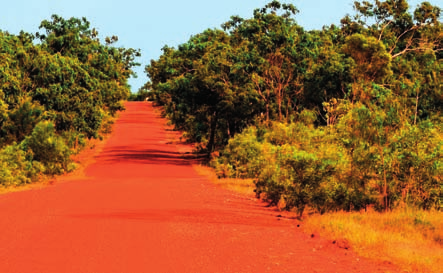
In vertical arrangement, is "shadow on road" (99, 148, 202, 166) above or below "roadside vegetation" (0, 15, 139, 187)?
below

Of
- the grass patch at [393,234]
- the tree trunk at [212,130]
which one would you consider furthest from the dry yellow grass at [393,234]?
the tree trunk at [212,130]

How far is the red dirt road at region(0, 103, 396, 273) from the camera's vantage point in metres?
12.0

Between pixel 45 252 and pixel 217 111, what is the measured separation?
3906 centimetres

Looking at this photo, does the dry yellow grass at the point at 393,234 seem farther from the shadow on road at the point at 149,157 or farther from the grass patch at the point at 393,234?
the shadow on road at the point at 149,157

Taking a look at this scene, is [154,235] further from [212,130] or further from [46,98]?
[212,130]

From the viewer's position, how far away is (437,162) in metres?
19.2

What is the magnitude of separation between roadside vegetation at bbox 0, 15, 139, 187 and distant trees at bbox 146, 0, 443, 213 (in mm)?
7212

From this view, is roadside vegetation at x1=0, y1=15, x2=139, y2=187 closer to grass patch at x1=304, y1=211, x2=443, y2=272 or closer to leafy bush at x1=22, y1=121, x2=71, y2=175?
leafy bush at x1=22, y1=121, x2=71, y2=175

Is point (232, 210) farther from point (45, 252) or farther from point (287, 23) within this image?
point (287, 23)

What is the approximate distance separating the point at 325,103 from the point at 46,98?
1795cm

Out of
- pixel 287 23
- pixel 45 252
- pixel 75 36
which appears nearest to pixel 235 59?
pixel 287 23

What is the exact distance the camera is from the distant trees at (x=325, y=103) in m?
19.8

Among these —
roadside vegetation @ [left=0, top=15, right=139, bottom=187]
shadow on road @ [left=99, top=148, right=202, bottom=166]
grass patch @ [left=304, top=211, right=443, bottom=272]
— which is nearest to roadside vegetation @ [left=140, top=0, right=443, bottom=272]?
grass patch @ [left=304, top=211, right=443, bottom=272]

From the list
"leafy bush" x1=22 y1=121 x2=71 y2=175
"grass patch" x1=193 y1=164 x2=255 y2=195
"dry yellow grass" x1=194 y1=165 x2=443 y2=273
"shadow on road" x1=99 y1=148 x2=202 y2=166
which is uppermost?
"dry yellow grass" x1=194 y1=165 x2=443 y2=273
